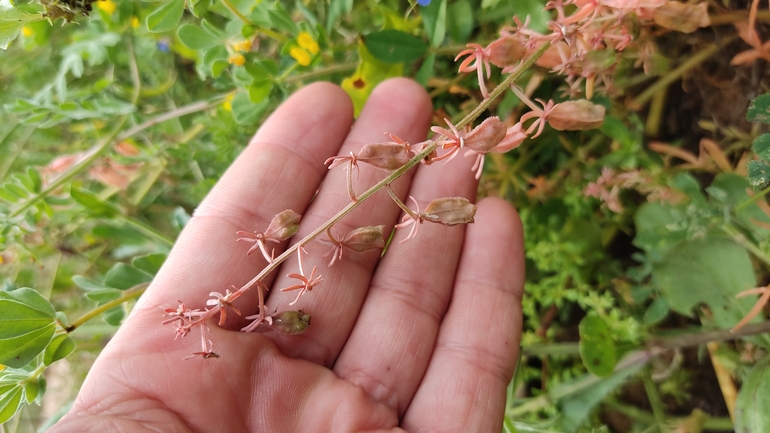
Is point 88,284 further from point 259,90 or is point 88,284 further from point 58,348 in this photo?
point 259,90

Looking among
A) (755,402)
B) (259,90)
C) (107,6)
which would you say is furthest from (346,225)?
(755,402)

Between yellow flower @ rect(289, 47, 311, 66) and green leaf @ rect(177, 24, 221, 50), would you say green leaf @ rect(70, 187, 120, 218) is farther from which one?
yellow flower @ rect(289, 47, 311, 66)

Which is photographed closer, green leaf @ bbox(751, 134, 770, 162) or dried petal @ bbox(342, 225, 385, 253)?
green leaf @ bbox(751, 134, 770, 162)

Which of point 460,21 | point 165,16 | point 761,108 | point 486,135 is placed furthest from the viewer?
point 460,21

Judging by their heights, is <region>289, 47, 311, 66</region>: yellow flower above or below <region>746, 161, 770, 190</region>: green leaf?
above

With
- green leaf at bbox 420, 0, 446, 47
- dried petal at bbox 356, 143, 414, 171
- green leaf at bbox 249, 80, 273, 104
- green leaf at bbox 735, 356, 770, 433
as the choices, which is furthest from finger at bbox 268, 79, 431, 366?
green leaf at bbox 735, 356, 770, 433
